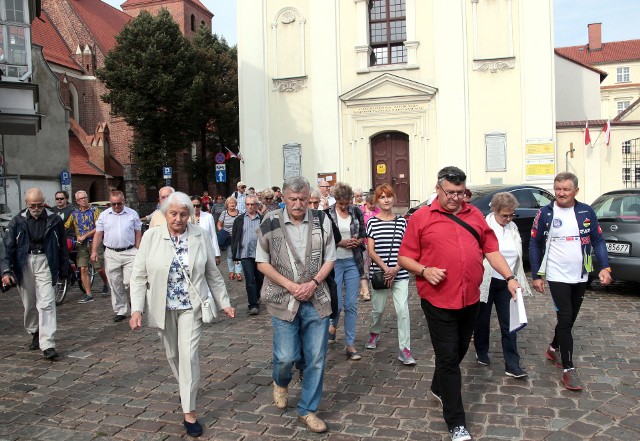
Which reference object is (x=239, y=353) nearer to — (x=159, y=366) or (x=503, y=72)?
(x=159, y=366)

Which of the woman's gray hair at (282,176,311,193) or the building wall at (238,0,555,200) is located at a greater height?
the building wall at (238,0,555,200)

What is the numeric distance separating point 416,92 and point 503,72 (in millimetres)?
3150

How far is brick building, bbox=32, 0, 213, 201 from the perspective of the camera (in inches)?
1606

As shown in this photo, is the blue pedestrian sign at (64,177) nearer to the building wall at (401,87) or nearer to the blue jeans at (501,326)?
the building wall at (401,87)

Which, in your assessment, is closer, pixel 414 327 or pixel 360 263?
pixel 360 263

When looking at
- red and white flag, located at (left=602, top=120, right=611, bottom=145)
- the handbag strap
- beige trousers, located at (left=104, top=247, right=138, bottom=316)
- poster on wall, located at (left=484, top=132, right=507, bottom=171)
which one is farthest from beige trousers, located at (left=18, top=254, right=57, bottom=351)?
red and white flag, located at (left=602, top=120, right=611, bottom=145)

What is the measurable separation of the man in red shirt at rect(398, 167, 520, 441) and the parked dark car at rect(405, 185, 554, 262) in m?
7.40

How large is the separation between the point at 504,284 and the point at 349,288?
1.70 metres

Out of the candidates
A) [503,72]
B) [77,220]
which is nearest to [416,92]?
[503,72]

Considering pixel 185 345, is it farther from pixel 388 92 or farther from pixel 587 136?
pixel 587 136

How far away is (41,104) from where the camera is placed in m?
24.8

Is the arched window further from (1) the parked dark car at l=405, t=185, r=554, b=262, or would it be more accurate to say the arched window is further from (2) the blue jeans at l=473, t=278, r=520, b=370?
(2) the blue jeans at l=473, t=278, r=520, b=370

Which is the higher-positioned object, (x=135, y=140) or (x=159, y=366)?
(x=135, y=140)

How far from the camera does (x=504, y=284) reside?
5723mm
